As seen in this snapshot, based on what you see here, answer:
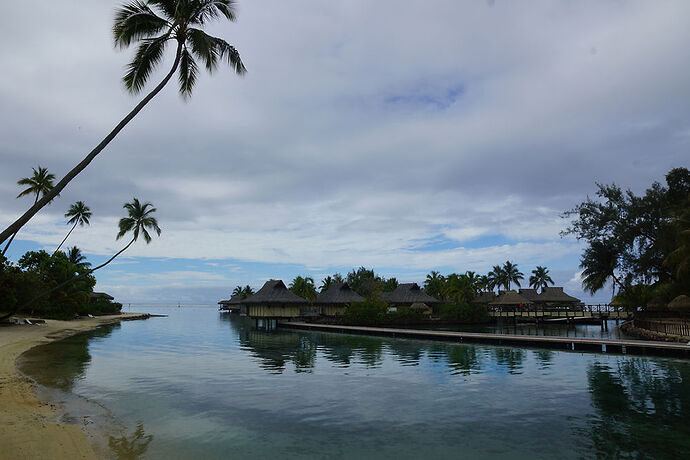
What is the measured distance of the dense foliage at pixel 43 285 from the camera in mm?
37156

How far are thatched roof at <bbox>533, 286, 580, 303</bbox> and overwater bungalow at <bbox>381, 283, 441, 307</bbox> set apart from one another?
590 inches

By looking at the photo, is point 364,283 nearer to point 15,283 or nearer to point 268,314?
point 268,314

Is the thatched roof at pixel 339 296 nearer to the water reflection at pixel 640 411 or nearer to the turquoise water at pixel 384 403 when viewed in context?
the turquoise water at pixel 384 403

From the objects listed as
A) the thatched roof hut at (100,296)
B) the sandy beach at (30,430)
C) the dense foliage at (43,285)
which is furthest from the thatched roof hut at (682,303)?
the thatched roof hut at (100,296)

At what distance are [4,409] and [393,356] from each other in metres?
18.5

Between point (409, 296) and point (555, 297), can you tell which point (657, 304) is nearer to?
point (555, 297)

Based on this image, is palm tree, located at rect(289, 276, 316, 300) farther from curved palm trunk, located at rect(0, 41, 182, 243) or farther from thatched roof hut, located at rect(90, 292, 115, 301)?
curved palm trunk, located at rect(0, 41, 182, 243)

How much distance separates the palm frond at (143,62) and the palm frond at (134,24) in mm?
306

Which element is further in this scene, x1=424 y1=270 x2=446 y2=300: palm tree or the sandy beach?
x1=424 y1=270 x2=446 y2=300: palm tree

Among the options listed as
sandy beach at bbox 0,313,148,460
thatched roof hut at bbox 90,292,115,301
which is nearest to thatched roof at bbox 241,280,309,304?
sandy beach at bbox 0,313,148,460

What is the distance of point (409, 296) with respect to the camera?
63219 mm

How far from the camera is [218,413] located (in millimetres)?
13227

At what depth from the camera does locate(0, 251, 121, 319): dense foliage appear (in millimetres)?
37156

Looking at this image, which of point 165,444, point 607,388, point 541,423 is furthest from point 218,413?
point 607,388
